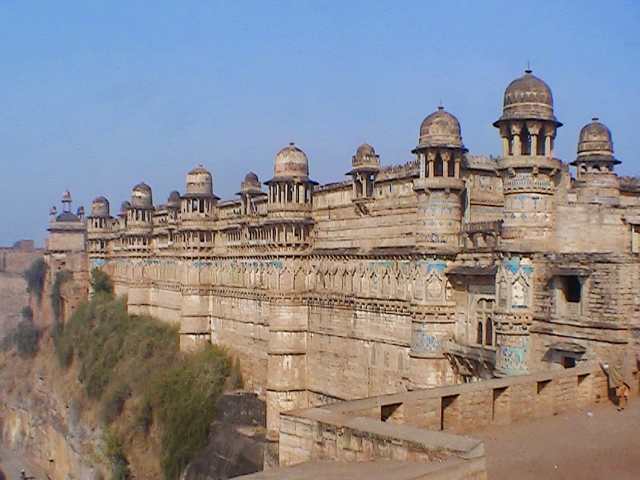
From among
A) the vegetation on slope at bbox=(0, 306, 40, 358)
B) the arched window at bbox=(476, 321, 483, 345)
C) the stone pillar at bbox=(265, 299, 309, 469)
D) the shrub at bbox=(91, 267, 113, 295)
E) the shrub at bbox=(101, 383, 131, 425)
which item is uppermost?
the shrub at bbox=(91, 267, 113, 295)

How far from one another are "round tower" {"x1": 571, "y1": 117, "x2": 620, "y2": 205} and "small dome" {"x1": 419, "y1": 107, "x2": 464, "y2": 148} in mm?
4886

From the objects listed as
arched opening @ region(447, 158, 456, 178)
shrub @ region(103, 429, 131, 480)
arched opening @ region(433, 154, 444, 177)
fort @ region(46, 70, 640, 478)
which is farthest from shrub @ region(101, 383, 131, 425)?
arched opening @ region(447, 158, 456, 178)

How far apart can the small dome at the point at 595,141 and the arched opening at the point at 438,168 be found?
720 cm

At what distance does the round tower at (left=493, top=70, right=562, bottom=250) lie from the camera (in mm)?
14703

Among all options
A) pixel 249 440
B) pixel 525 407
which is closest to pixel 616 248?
pixel 525 407

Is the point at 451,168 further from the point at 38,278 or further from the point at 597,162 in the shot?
the point at 38,278

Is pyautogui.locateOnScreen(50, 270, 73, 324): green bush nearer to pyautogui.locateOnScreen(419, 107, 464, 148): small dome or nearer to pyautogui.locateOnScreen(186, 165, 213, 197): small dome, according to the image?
pyautogui.locateOnScreen(186, 165, 213, 197): small dome

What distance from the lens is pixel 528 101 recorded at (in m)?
15.0

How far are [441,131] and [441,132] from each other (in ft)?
0.08

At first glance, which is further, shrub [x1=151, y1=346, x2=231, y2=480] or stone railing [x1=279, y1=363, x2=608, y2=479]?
shrub [x1=151, y1=346, x2=231, y2=480]

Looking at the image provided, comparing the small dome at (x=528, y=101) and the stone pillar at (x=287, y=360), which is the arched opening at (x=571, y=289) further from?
the stone pillar at (x=287, y=360)

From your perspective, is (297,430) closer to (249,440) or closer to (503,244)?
(503,244)

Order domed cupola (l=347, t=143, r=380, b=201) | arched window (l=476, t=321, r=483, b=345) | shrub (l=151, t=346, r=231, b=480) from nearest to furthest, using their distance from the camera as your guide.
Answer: arched window (l=476, t=321, r=483, b=345) < domed cupola (l=347, t=143, r=380, b=201) < shrub (l=151, t=346, r=231, b=480)

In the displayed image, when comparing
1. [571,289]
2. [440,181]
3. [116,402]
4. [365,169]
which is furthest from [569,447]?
[116,402]
